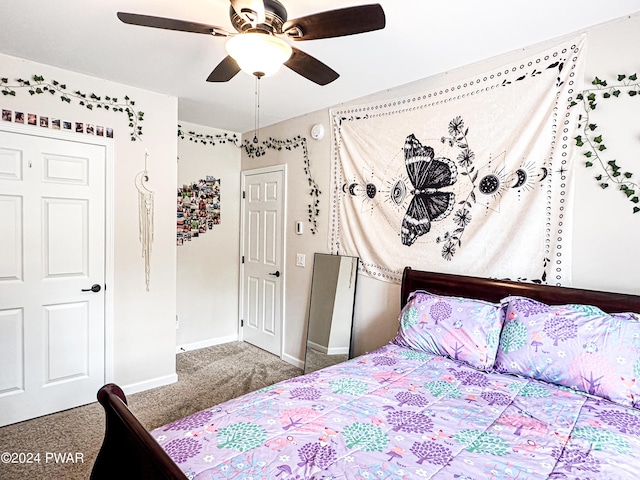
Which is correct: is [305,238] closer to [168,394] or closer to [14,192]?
[168,394]

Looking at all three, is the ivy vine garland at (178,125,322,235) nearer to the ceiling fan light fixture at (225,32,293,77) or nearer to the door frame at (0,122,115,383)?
the door frame at (0,122,115,383)

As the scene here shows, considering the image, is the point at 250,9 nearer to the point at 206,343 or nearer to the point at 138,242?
the point at 138,242

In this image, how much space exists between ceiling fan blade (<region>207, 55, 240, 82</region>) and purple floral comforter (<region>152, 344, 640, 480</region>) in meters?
1.67

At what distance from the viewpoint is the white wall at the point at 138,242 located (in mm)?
3002

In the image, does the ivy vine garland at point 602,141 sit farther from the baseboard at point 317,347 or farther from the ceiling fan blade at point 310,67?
the baseboard at point 317,347

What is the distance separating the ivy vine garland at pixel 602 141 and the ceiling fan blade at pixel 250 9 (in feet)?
5.89

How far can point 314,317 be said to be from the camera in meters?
3.49

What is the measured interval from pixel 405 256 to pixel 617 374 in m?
1.49

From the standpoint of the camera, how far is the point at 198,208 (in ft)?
13.8

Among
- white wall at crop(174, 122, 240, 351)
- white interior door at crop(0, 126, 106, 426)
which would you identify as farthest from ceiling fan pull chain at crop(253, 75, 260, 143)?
white interior door at crop(0, 126, 106, 426)

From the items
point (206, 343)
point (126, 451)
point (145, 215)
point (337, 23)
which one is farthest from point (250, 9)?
point (206, 343)

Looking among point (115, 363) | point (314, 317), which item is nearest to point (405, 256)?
point (314, 317)

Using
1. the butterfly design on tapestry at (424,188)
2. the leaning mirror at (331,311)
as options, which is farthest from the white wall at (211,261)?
the butterfly design on tapestry at (424,188)

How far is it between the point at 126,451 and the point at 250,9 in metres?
1.66
